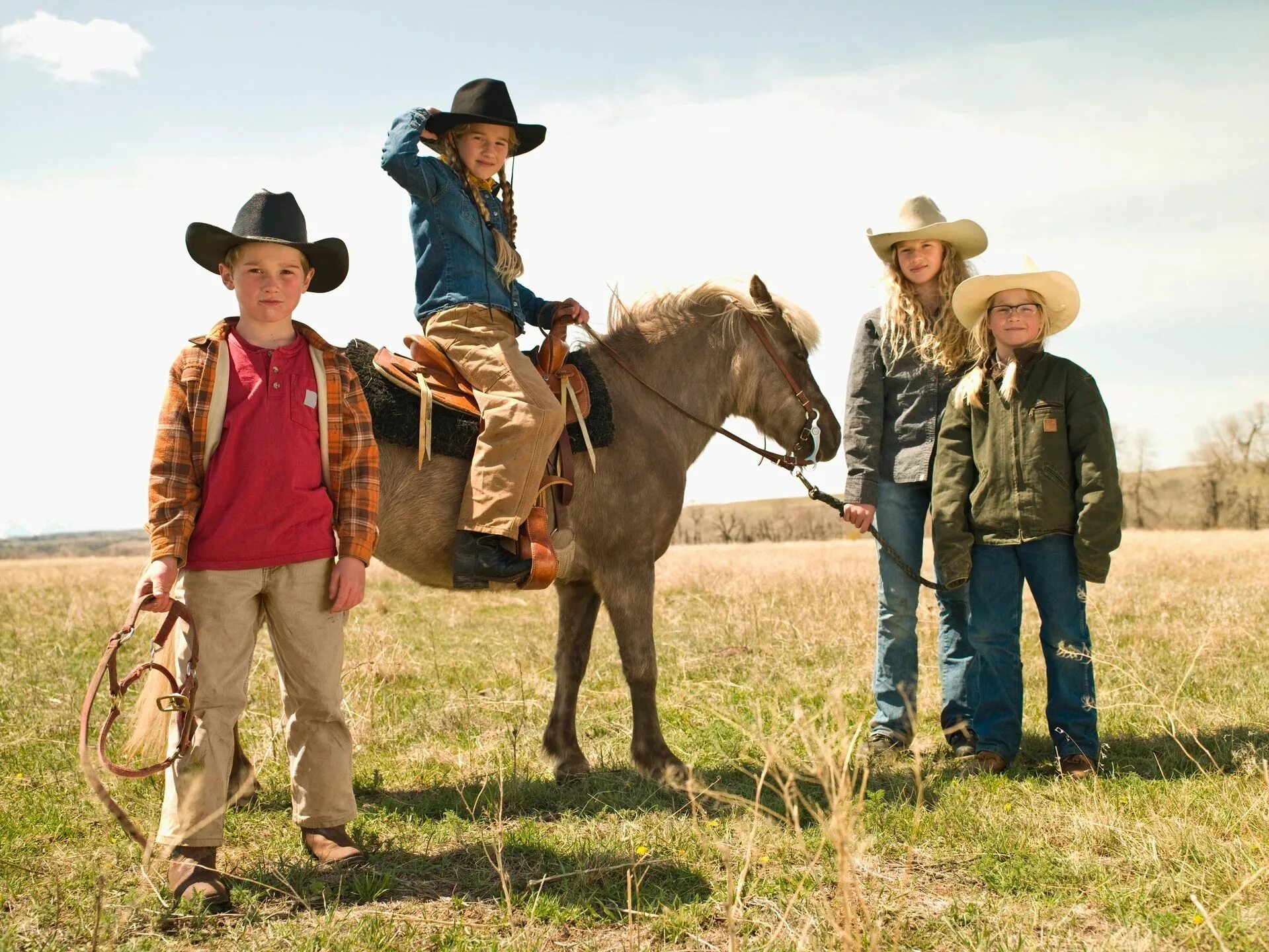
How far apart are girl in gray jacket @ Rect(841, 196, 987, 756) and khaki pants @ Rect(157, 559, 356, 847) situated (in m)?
3.07

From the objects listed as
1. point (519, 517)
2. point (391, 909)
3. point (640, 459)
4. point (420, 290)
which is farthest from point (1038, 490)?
point (391, 909)

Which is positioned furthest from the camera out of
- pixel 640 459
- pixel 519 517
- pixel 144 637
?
pixel 144 637

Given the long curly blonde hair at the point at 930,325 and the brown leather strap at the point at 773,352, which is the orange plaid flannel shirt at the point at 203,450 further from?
the long curly blonde hair at the point at 930,325

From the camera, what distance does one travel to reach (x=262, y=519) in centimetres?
354

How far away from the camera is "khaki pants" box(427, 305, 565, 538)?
4395 millimetres

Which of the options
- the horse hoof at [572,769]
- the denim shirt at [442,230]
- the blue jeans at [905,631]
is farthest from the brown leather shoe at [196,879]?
the blue jeans at [905,631]

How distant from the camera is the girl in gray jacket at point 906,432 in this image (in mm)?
5414

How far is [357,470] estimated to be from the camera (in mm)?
3807

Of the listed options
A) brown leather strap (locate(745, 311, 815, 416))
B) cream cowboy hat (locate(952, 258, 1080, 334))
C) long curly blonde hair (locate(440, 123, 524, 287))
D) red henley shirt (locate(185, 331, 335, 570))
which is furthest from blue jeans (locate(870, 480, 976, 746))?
red henley shirt (locate(185, 331, 335, 570))

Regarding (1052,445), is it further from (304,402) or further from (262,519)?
(262,519)

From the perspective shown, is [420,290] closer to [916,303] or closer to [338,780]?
[338,780]

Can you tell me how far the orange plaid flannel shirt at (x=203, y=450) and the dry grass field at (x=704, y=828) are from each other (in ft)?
4.31

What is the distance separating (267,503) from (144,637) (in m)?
7.10

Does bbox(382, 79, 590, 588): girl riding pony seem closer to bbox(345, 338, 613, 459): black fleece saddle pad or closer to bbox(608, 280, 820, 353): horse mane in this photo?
bbox(345, 338, 613, 459): black fleece saddle pad
